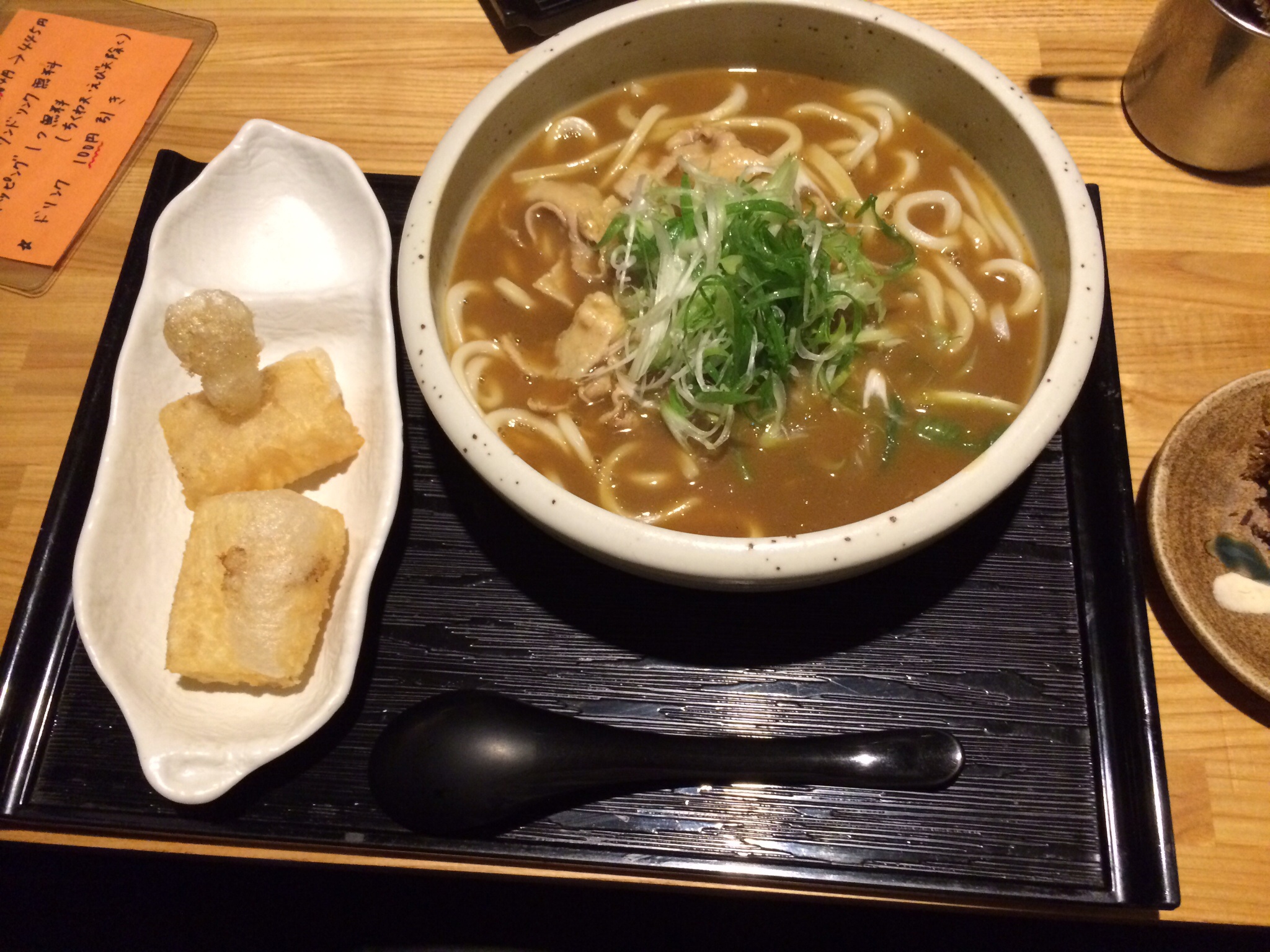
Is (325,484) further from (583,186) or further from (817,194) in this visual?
(817,194)

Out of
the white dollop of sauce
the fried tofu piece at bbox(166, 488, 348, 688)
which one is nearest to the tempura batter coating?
the fried tofu piece at bbox(166, 488, 348, 688)

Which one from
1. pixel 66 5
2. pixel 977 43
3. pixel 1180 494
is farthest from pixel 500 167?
pixel 66 5

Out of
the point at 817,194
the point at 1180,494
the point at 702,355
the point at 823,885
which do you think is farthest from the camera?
the point at 817,194

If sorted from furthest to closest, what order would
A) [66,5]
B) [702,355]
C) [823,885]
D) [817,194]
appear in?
[66,5] < [817,194] < [702,355] < [823,885]

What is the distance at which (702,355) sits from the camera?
1537 millimetres

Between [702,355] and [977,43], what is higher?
[977,43]

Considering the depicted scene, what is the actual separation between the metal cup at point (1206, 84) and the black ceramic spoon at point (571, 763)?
1728 millimetres

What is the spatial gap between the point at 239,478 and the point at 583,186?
38.6 inches

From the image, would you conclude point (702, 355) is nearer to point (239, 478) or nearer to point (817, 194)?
point (817, 194)

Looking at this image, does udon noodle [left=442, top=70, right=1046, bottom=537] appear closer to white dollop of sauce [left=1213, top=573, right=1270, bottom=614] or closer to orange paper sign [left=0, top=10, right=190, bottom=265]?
white dollop of sauce [left=1213, top=573, right=1270, bottom=614]

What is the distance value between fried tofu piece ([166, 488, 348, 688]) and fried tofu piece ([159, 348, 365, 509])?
0.09 metres

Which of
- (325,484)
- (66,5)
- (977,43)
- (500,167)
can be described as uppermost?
(977,43)

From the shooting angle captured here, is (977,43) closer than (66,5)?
Yes

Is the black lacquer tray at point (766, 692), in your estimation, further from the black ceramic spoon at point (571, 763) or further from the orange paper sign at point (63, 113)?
the orange paper sign at point (63, 113)
